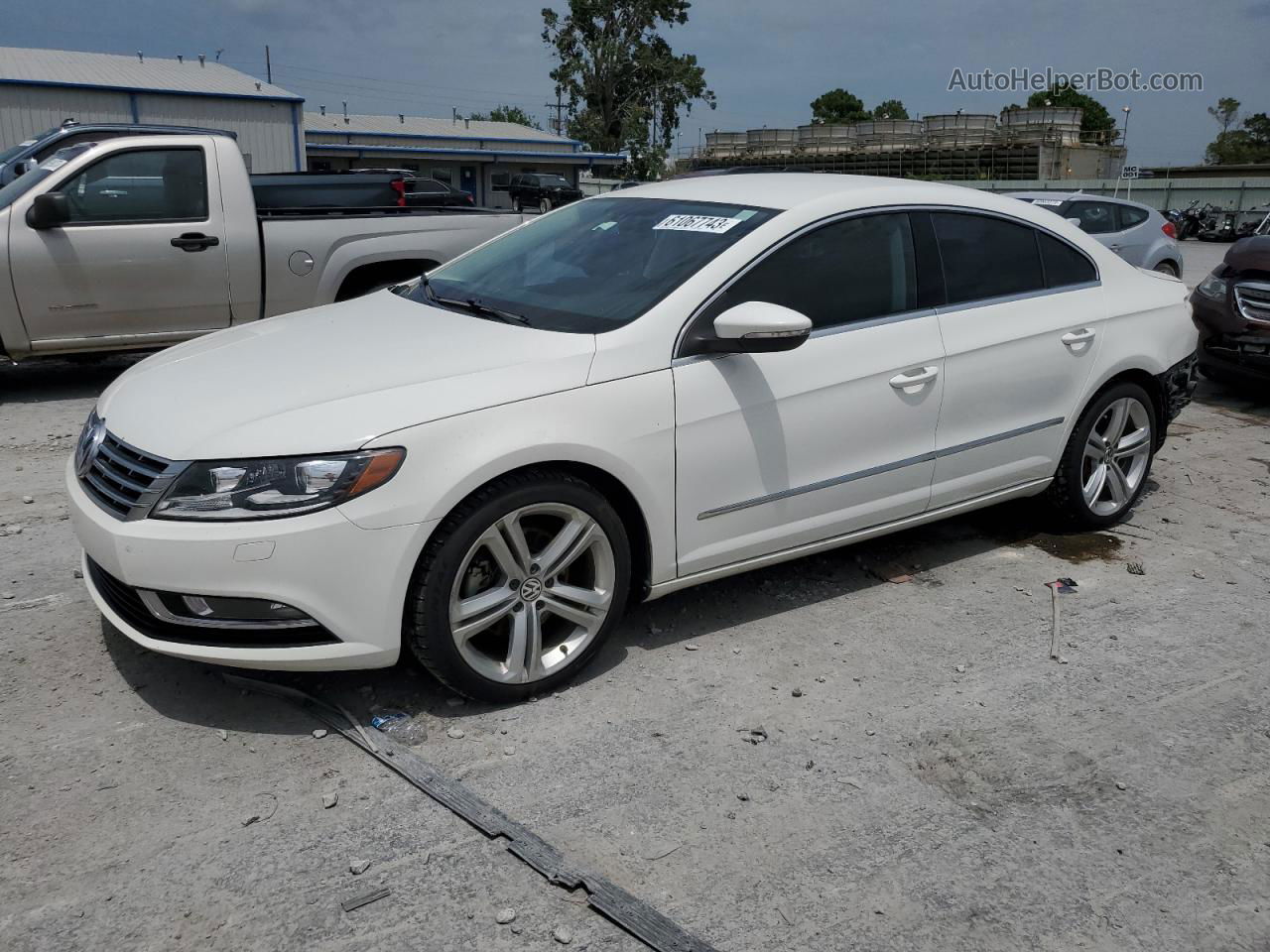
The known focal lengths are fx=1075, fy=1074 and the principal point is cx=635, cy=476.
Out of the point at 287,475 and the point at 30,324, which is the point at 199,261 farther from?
the point at 287,475

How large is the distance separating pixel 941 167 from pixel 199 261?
57746 millimetres

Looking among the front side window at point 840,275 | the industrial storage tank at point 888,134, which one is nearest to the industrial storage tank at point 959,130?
the industrial storage tank at point 888,134

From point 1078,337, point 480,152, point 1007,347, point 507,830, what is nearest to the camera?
point 507,830

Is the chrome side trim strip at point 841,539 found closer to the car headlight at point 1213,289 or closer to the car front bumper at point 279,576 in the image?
the car front bumper at point 279,576

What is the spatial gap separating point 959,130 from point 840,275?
60715 mm

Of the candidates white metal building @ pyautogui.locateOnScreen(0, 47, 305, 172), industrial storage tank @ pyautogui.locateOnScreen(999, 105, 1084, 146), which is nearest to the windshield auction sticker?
white metal building @ pyautogui.locateOnScreen(0, 47, 305, 172)

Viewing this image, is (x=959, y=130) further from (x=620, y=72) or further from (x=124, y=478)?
(x=124, y=478)

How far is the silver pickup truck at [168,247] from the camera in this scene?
24.2 feet

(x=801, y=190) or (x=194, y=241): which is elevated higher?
(x=801, y=190)

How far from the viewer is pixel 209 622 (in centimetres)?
317

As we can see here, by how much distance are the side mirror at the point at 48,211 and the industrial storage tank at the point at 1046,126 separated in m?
56.5

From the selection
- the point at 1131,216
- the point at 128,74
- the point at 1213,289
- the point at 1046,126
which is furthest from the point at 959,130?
the point at 1213,289

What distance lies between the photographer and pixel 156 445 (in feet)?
10.6

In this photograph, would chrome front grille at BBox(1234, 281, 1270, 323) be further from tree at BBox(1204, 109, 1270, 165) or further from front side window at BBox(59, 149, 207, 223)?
tree at BBox(1204, 109, 1270, 165)
